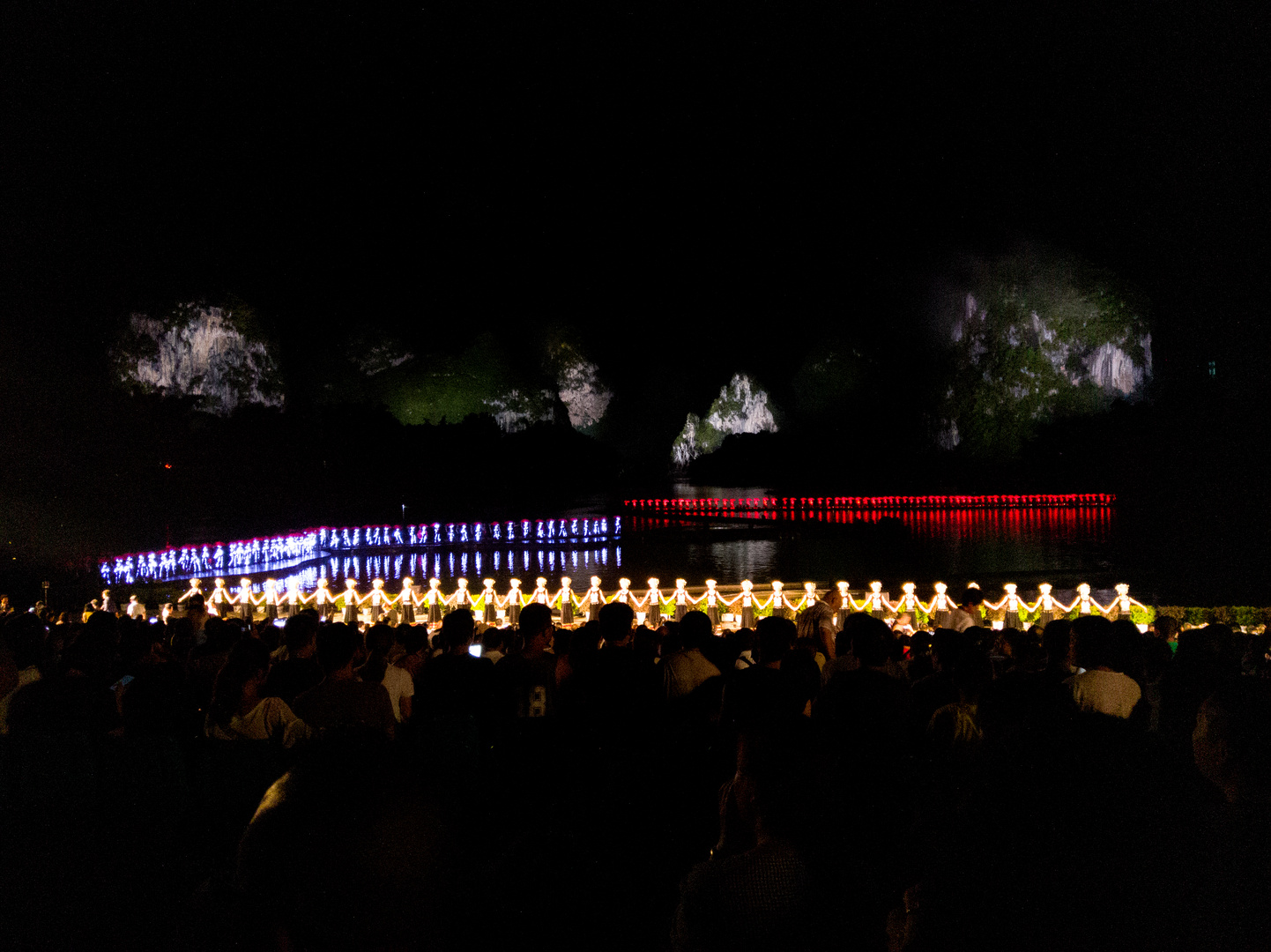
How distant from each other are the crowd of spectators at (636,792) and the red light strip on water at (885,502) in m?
38.8

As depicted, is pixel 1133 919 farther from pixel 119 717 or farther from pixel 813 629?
pixel 119 717

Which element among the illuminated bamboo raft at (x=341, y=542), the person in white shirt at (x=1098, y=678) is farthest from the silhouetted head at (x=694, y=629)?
the illuminated bamboo raft at (x=341, y=542)

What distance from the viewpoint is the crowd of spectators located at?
1485 millimetres

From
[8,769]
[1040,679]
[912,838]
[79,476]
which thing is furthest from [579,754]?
[79,476]

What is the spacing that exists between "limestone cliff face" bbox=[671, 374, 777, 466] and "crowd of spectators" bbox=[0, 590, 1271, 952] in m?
58.0

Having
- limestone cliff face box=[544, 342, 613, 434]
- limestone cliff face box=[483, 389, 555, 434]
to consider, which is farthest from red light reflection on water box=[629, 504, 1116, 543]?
limestone cliff face box=[544, 342, 613, 434]

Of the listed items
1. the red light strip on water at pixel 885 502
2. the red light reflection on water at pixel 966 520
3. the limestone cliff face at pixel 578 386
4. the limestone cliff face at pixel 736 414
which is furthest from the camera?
the limestone cliff face at pixel 736 414

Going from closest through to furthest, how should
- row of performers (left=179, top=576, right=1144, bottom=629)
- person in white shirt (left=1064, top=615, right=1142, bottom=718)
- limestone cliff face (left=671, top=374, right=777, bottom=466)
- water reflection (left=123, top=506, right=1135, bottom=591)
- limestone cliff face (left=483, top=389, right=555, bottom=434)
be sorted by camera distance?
person in white shirt (left=1064, top=615, right=1142, bottom=718) < row of performers (left=179, top=576, right=1144, bottom=629) < water reflection (left=123, top=506, right=1135, bottom=591) < limestone cliff face (left=483, top=389, right=555, bottom=434) < limestone cliff face (left=671, top=374, right=777, bottom=466)

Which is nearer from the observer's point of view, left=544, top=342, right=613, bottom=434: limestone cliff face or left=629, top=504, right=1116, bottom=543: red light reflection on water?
→ left=629, top=504, right=1116, bottom=543: red light reflection on water

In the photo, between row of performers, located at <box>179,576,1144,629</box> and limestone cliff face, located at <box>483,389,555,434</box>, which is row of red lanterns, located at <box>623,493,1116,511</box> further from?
row of performers, located at <box>179,576,1144,629</box>

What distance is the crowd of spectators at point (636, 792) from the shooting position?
4.87 feet

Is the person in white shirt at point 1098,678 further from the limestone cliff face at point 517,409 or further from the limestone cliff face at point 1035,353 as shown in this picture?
the limestone cliff face at point 1035,353

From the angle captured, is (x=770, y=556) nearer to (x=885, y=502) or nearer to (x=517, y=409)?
(x=885, y=502)

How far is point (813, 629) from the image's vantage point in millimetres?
6473
